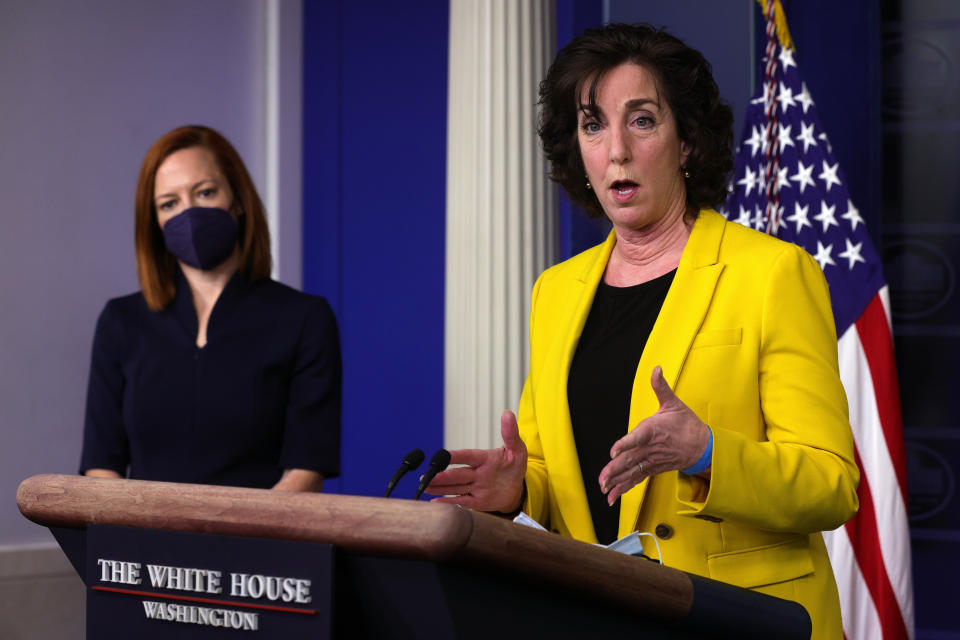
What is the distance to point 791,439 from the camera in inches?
54.6

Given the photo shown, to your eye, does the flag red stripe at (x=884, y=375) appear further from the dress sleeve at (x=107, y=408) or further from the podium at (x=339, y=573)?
the dress sleeve at (x=107, y=408)

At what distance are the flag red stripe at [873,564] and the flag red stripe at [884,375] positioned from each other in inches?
3.7

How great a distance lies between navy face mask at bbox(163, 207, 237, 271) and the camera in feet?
8.10

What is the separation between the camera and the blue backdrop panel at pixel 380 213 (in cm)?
406

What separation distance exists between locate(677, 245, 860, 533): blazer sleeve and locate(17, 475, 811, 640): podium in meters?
0.23

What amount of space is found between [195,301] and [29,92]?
1631mm

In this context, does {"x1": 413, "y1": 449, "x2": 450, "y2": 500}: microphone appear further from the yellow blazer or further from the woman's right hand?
the yellow blazer

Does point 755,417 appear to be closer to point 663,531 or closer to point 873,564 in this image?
point 663,531

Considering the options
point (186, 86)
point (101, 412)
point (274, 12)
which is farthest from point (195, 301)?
point (274, 12)

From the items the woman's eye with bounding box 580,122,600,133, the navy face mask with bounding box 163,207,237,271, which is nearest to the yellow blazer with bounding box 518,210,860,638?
the woman's eye with bounding box 580,122,600,133

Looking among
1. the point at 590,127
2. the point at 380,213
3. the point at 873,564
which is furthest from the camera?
the point at 380,213

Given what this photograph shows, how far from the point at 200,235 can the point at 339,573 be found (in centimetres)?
174

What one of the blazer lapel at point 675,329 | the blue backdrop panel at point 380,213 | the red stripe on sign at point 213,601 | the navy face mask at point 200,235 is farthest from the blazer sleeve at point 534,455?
the blue backdrop panel at point 380,213

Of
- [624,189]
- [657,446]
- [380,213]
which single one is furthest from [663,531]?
[380,213]
